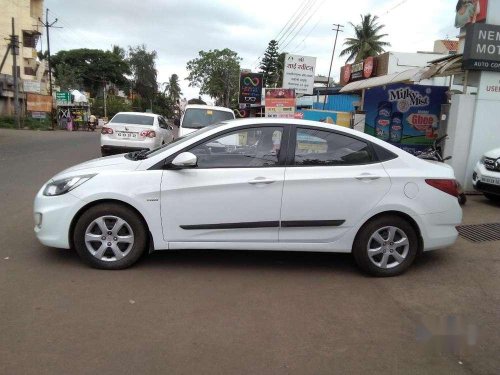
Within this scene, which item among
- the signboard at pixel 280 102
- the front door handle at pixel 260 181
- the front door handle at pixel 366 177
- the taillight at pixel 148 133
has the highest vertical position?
the signboard at pixel 280 102

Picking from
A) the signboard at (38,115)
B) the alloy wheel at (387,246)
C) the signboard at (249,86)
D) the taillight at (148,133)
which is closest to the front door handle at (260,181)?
the alloy wheel at (387,246)

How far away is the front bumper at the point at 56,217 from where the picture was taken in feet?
15.0

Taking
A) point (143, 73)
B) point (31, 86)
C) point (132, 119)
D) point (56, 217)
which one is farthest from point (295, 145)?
point (143, 73)

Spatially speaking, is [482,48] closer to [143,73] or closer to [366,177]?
[366,177]

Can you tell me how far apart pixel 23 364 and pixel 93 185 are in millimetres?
1957

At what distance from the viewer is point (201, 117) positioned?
43.4ft

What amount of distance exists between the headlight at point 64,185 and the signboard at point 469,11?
8.10 metres

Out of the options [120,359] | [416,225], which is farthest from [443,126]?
[120,359]

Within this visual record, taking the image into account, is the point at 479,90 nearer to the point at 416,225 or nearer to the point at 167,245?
the point at 416,225

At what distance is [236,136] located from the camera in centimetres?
481

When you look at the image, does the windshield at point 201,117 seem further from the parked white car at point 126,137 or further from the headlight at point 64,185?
the headlight at point 64,185

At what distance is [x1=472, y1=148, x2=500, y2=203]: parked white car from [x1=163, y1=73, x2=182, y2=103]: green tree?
121 meters

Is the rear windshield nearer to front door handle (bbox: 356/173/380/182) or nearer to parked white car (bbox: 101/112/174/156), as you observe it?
parked white car (bbox: 101/112/174/156)

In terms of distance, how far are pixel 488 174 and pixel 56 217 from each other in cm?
721
